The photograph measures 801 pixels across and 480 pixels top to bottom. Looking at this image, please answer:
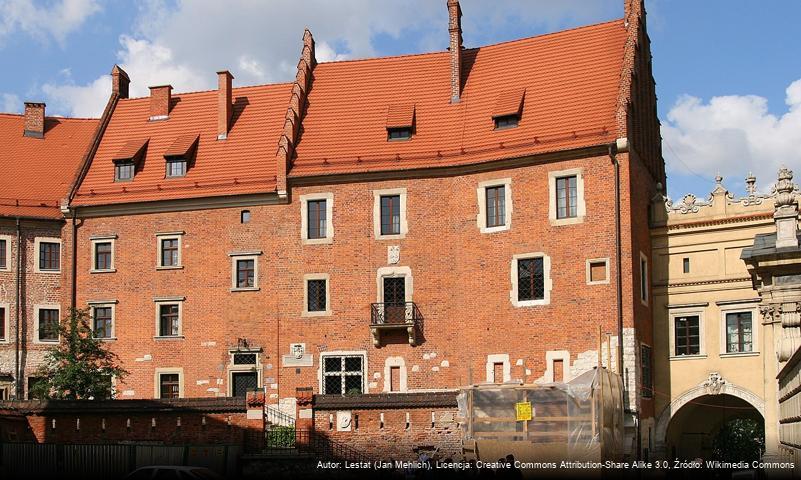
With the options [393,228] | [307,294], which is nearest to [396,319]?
[393,228]

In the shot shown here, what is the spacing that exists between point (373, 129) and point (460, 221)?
5.61 meters

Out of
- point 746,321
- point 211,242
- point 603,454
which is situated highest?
point 211,242

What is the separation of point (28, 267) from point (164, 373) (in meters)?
7.42

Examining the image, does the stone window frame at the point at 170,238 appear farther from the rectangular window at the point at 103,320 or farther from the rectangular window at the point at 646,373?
the rectangular window at the point at 646,373

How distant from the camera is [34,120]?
51.6m

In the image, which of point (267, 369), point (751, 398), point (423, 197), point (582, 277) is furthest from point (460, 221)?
point (751, 398)

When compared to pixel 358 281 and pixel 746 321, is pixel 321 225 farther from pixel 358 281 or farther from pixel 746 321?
pixel 746 321

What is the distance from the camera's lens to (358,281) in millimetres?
43344

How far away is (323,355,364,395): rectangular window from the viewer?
140 ft

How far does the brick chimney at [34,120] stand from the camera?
169 ft

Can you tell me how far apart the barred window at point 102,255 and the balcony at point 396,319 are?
1109cm

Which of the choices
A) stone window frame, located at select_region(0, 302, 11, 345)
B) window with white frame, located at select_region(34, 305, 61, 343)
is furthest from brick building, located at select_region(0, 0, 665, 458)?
stone window frame, located at select_region(0, 302, 11, 345)

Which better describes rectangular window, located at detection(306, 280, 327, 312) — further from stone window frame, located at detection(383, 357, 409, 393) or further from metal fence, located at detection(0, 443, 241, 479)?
metal fence, located at detection(0, 443, 241, 479)

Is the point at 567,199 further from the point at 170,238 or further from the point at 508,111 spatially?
the point at 170,238
